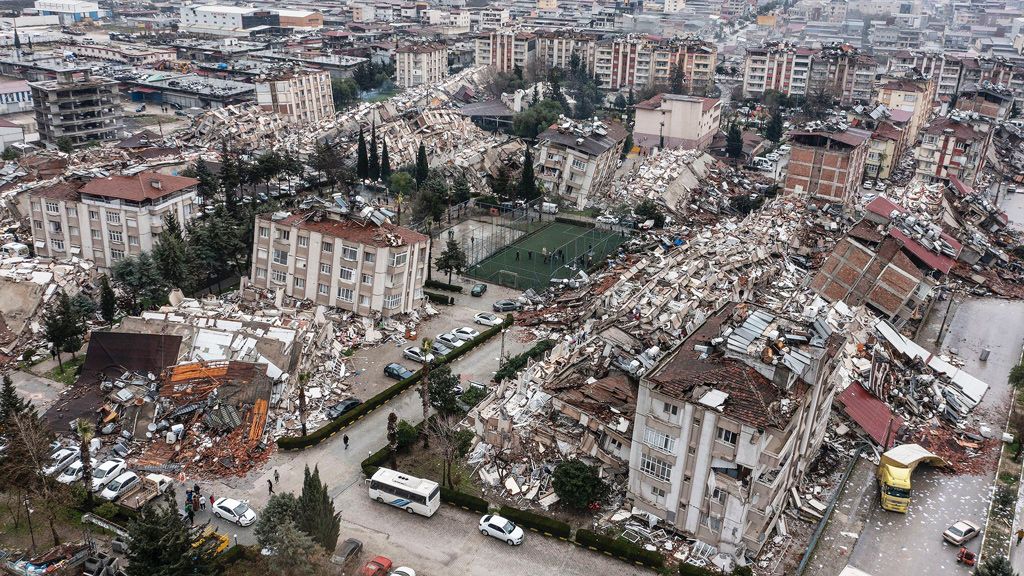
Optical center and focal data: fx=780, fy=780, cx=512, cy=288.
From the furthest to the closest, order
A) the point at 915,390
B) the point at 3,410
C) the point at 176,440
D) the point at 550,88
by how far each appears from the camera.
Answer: the point at 550,88 < the point at 915,390 < the point at 176,440 < the point at 3,410

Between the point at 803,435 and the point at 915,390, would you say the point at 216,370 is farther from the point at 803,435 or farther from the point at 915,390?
the point at 915,390

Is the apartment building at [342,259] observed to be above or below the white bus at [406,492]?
above

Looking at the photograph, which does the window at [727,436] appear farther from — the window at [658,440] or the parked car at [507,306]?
the parked car at [507,306]

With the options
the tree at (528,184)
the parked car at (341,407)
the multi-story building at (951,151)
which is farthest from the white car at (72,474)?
the multi-story building at (951,151)

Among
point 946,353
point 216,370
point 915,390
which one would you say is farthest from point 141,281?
point 946,353

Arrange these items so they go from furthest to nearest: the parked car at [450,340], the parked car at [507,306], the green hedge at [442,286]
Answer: the green hedge at [442,286] < the parked car at [507,306] < the parked car at [450,340]

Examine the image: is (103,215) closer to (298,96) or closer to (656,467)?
(656,467)
